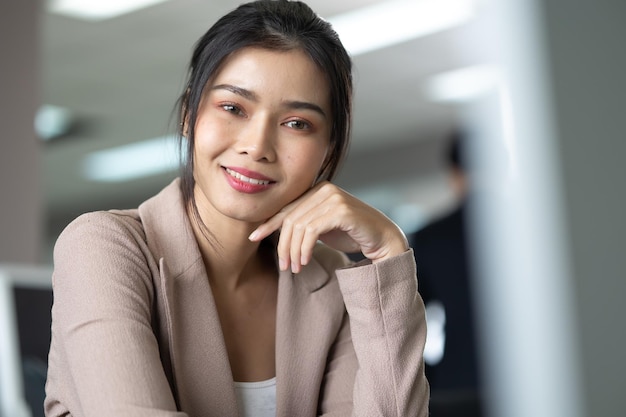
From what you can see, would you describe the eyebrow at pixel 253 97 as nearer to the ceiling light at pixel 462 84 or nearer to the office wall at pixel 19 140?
the office wall at pixel 19 140

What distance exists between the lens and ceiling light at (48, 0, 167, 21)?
496 cm

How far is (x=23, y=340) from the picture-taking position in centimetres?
172

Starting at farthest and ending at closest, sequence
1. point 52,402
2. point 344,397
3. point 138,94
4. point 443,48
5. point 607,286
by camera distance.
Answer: point 138,94 → point 443,48 → point 607,286 → point 344,397 → point 52,402

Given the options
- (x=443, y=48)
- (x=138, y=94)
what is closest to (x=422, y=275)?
(x=443, y=48)

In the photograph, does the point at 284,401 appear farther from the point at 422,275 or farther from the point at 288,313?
the point at 422,275

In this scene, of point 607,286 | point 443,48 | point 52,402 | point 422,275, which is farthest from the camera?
point 443,48

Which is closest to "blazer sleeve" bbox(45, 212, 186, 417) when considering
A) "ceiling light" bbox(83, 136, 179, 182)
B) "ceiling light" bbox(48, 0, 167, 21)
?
"ceiling light" bbox(48, 0, 167, 21)

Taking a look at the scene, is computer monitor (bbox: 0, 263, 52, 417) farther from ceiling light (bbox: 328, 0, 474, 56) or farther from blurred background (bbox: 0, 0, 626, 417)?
ceiling light (bbox: 328, 0, 474, 56)

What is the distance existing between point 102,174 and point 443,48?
4924 mm

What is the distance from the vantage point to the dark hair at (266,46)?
1.25 m

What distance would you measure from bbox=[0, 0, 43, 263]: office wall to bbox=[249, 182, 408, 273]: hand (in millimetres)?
2168

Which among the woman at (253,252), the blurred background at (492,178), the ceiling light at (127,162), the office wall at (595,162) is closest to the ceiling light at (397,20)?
the blurred background at (492,178)

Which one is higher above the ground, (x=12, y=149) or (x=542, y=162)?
(x=12, y=149)

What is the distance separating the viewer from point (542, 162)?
211 cm
